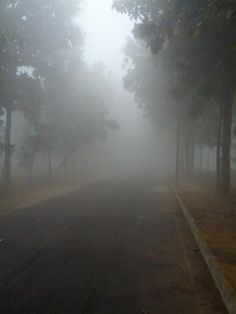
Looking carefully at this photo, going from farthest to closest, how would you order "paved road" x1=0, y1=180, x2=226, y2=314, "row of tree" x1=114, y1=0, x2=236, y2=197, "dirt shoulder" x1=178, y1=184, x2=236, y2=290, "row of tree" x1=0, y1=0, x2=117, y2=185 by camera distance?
"row of tree" x1=0, y1=0, x2=117, y2=185, "row of tree" x1=114, y1=0, x2=236, y2=197, "dirt shoulder" x1=178, y1=184, x2=236, y2=290, "paved road" x1=0, y1=180, x2=226, y2=314

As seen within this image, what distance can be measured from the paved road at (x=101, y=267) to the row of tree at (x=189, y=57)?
15.4 ft

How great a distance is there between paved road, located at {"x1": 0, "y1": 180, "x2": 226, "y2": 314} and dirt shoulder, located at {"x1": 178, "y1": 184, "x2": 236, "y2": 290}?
0.37 metres

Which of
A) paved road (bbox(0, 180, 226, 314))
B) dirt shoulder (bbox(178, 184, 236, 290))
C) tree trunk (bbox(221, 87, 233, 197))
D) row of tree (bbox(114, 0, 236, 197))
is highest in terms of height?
row of tree (bbox(114, 0, 236, 197))

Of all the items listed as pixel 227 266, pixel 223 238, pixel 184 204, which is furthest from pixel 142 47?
pixel 227 266

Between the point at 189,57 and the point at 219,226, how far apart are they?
9.50m

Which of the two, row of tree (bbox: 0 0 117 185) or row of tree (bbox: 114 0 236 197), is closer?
row of tree (bbox: 114 0 236 197)

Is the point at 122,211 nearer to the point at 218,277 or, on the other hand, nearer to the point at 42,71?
the point at 218,277

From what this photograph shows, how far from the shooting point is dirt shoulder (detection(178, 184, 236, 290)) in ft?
28.5

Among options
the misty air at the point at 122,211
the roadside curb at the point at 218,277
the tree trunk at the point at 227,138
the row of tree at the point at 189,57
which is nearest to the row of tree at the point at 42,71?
the misty air at the point at 122,211

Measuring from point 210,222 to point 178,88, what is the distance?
33.2 feet

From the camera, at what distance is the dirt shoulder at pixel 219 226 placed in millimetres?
8672

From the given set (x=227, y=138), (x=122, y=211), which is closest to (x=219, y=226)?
(x=122, y=211)

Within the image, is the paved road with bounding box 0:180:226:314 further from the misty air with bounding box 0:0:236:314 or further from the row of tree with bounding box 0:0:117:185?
the row of tree with bounding box 0:0:117:185

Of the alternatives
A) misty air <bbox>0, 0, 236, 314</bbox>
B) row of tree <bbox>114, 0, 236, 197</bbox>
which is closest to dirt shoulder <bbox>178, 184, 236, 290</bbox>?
misty air <bbox>0, 0, 236, 314</bbox>
